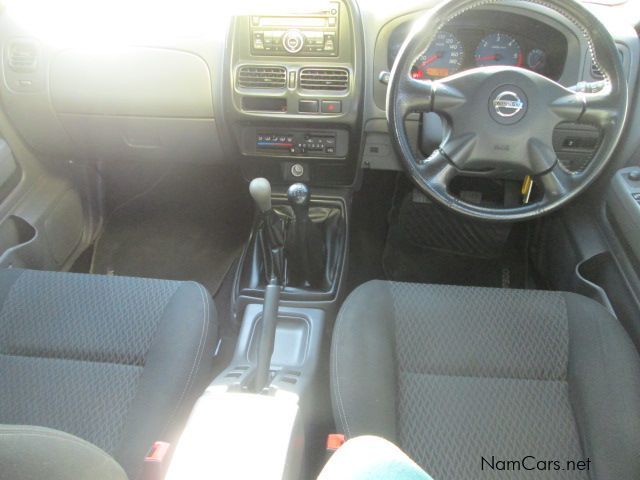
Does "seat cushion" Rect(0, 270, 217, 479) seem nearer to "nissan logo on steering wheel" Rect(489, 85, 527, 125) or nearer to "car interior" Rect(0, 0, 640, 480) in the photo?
"car interior" Rect(0, 0, 640, 480)

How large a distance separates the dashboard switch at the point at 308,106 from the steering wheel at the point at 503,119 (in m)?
0.34

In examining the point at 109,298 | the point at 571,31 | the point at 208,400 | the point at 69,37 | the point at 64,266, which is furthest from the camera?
the point at 64,266

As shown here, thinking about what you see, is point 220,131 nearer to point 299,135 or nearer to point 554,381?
point 299,135

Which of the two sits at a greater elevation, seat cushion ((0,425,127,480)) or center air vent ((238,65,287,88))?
center air vent ((238,65,287,88))

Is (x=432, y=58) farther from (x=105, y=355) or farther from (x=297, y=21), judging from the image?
(x=105, y=355)

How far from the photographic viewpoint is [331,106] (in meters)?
1.46

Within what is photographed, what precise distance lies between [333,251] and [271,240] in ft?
0.81

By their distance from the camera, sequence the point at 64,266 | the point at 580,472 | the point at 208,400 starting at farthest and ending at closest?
the point at 64,266
the point at 580,472
the point at 208,400

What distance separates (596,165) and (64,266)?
64.7 inches

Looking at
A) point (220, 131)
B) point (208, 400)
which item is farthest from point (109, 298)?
point (220, 131)

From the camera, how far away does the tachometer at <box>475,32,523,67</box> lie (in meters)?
1.42

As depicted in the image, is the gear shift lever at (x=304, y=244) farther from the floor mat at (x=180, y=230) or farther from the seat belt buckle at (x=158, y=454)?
the seat belt buckle at (x=158, y=454)

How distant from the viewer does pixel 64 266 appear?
1942 millimetres

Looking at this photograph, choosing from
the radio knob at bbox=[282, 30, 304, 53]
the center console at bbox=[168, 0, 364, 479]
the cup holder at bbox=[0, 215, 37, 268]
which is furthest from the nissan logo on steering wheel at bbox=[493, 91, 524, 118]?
the cup holder at bbox=[0, 215, 37, 268]
